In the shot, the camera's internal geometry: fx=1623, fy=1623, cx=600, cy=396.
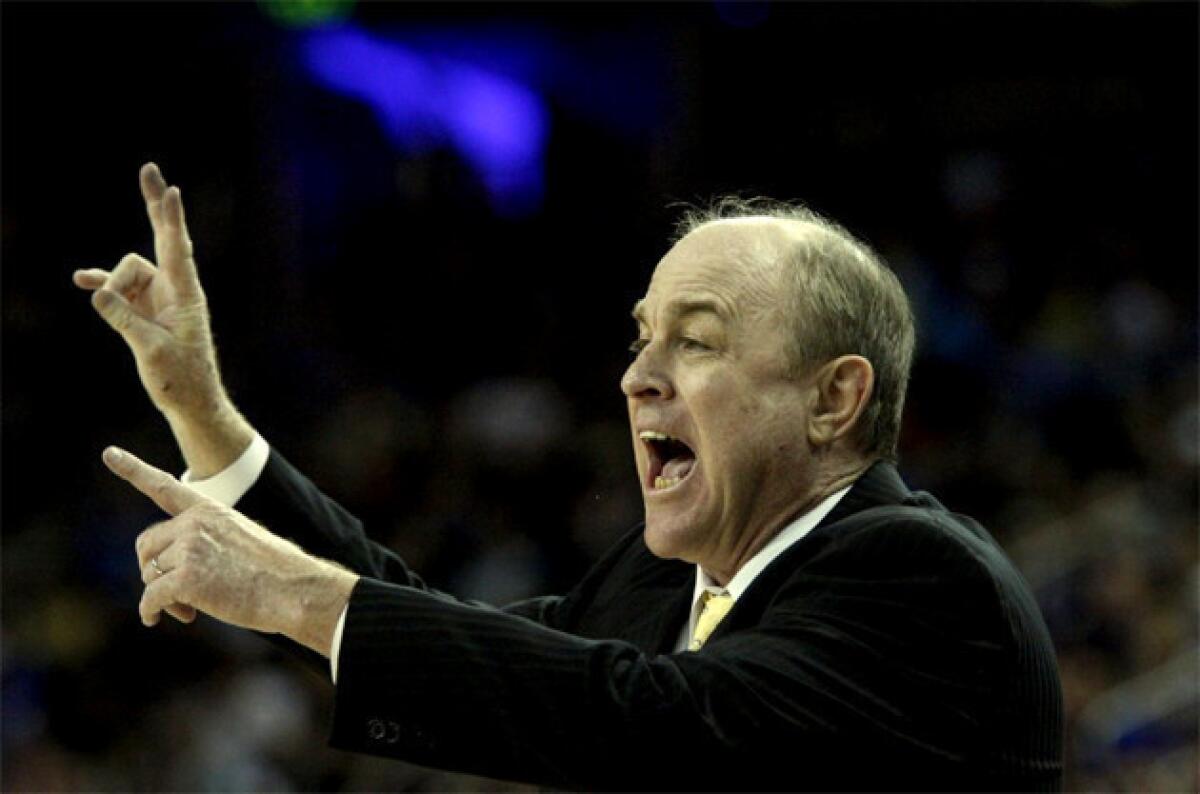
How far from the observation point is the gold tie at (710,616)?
98.7 inches

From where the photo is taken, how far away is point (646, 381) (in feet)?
8.26

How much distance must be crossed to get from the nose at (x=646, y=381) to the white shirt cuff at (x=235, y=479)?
2.82 feet

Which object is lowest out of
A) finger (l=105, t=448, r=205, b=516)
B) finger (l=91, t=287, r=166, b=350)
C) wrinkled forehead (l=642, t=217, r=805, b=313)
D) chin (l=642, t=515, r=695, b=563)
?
chin (l=642, t=515, r=695, b=563)

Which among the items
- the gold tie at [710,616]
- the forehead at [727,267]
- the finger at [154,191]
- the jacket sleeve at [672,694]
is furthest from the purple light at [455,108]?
the jacket sleeve at [672,694]

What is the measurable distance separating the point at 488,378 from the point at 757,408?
6.69 metres

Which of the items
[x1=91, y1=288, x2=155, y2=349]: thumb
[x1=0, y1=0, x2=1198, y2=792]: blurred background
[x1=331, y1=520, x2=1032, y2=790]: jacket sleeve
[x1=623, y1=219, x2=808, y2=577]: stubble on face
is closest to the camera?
[x1=331, y1=520, x2=1032, y2=790]: jacket sleeve

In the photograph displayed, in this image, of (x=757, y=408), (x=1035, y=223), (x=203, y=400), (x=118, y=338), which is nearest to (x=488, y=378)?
(x=118, y=338)

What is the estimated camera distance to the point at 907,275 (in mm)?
8477

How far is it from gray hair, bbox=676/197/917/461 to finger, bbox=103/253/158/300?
3.97 feet

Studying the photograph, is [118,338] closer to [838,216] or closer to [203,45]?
[203,45]

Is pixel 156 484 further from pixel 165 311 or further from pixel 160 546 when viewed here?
pixel 165 311

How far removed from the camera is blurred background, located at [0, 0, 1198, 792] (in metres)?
6.98

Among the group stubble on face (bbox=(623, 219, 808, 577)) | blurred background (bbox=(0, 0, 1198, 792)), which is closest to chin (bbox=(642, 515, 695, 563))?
stubble on face (bbox=(623, 219, 808, 577))

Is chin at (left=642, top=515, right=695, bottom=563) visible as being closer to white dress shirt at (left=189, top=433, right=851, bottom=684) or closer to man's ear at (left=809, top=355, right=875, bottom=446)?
white dress shirt at (left=189, top=433, right=851, bottom=684)
